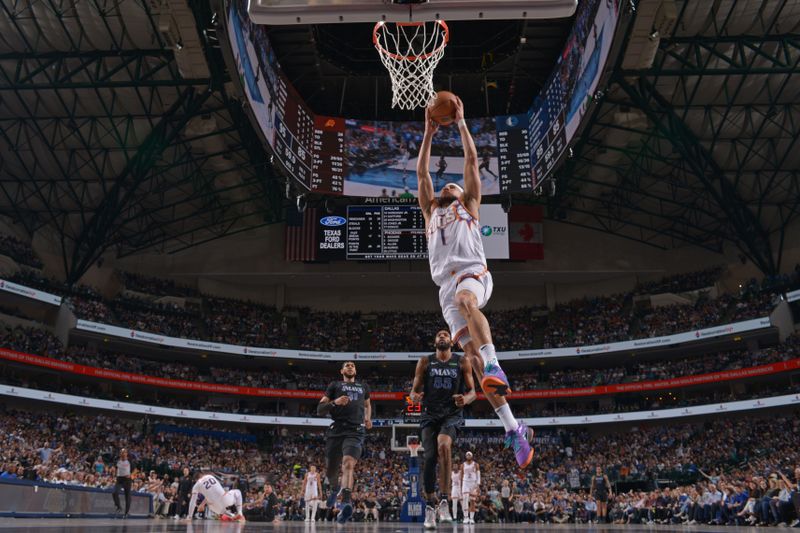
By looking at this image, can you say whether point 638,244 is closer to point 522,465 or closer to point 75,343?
point 75,343

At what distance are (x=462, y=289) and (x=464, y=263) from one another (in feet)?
0.92

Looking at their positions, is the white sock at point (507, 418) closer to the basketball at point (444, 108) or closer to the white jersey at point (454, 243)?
the white jersey at point (454, 243)

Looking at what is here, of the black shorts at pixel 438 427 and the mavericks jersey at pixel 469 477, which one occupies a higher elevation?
the black shorts at pixel 438 427

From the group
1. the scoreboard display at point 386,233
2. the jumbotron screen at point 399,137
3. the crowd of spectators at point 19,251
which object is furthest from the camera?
the crowd of spectators at point 19,251

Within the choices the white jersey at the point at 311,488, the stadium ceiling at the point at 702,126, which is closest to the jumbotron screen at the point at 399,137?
the stadium ceiling at the point at 702,126

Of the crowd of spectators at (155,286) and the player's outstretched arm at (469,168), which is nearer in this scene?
the player's outstretched arm at (469,168)

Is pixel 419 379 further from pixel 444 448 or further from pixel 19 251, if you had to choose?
pixel 19 251

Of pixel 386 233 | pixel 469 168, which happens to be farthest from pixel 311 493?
pixel 469 168

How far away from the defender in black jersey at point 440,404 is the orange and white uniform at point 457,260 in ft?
6.28

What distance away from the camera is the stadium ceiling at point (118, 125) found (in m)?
22.9

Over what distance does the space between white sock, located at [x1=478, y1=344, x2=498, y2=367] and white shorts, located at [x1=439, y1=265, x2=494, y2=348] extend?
464 mm

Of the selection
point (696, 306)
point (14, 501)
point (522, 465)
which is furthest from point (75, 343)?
point (522, 465)

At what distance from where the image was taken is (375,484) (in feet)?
106

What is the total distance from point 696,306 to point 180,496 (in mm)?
27501
